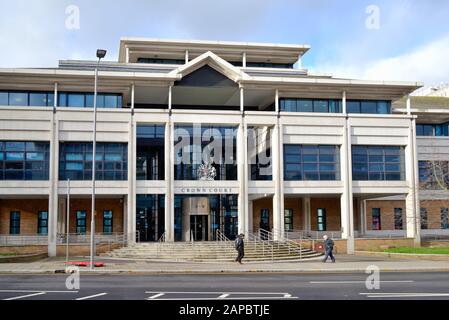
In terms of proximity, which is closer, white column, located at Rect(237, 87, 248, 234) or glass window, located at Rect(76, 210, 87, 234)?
white column, located at Rect(237, 87, 248, 234)

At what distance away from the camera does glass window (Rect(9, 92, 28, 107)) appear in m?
40.4

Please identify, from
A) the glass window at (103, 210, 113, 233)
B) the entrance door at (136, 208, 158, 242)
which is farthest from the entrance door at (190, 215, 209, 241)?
the glass window at (103, 210, 113, 233)

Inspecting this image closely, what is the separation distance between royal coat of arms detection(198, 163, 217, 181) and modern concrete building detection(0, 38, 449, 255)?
0.07m

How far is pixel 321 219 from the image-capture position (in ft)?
155

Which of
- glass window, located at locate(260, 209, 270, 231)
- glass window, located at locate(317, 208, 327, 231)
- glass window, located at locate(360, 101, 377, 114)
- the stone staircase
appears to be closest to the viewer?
the stone staircase

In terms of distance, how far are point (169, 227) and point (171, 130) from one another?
6418 millimetres

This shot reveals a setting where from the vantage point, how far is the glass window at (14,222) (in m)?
42.8

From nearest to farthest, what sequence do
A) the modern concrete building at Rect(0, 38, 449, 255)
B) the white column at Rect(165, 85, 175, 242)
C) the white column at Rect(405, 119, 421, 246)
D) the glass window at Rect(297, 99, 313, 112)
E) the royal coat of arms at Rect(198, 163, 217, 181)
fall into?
the white column at Rect(165, 85, 175, 242) → the modern concrete building at Rect(0, 38, 449, 255) → the royal coat of arms at Rect(198, 163, 217, 181) → the white column at Rect(405, 119, 421, 246) → the glass window at Rect(297, 99, 313, 112)

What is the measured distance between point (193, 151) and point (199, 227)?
5.54 m

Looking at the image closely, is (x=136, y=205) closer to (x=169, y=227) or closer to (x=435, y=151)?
(x=169, y=227)

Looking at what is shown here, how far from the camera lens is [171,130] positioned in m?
39.9

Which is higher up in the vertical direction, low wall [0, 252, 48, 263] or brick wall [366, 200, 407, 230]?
brick wall [366, 200, 407, 230]

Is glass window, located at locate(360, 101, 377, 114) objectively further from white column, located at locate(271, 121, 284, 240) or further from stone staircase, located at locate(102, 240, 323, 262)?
stone staircase, located at locate(102, 240, 323, 262)

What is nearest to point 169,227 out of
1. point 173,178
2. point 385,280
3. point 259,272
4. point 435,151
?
point 173,178
